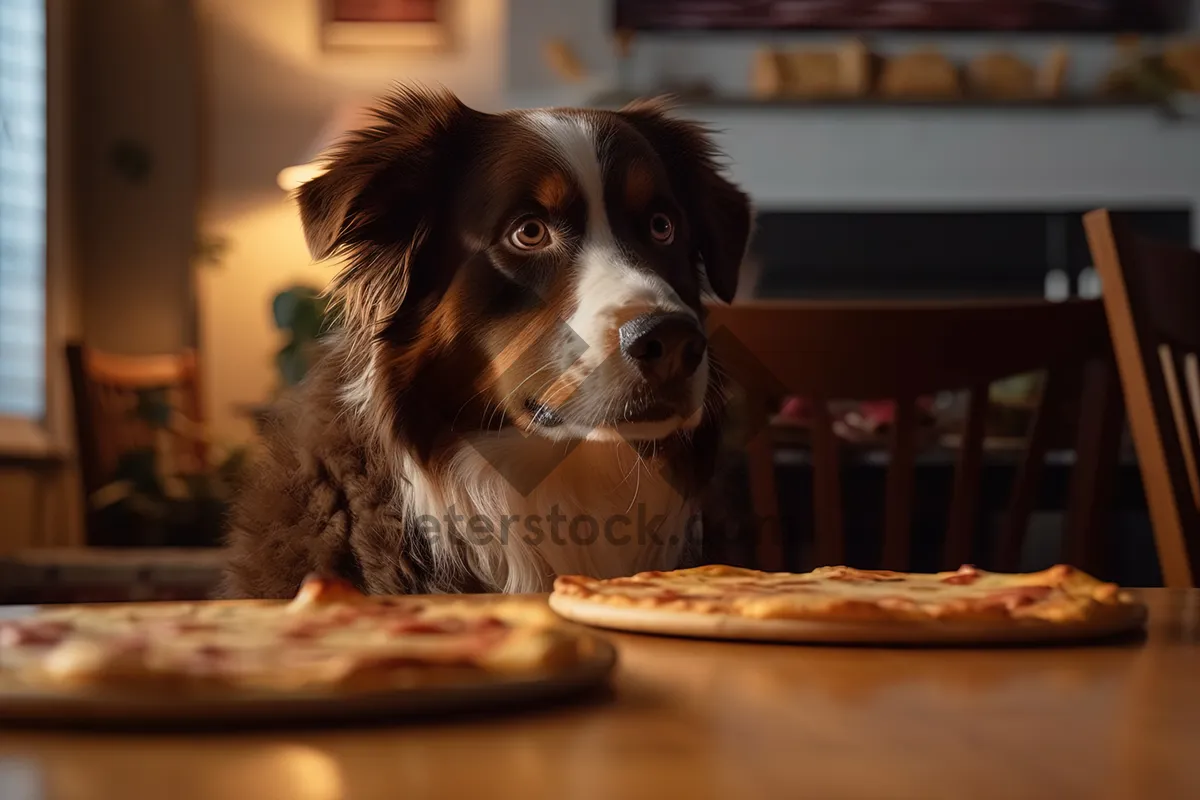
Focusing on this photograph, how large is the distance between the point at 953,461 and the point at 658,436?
56 cm

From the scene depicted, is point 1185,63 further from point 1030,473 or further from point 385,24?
point 1030,473

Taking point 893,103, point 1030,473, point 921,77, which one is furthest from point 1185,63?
point 1030,473

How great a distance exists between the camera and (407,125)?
1610mm

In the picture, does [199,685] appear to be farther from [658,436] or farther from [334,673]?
[658,436]

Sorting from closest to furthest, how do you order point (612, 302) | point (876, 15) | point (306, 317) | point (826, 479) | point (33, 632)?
point (33, 632), point (612, 302), point (826, 479), point (306, 317), point (876, 15)

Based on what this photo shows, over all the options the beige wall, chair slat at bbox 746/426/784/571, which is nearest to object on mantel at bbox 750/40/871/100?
the beige wall

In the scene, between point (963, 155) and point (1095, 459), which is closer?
point (1095, 459)

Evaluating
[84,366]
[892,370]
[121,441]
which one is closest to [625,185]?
[892,370]

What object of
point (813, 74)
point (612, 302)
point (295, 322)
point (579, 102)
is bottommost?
point (295, 322)

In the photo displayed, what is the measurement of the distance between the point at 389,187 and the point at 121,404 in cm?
373

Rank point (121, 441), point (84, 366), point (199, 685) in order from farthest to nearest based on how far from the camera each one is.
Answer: point (121, 441) → point (84, 366) → point (199, 685)

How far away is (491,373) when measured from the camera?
1583 millimetres

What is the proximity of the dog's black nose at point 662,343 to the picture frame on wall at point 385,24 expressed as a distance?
16.3 feet

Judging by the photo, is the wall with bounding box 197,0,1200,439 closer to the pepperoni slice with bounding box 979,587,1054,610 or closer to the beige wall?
the beige wall
